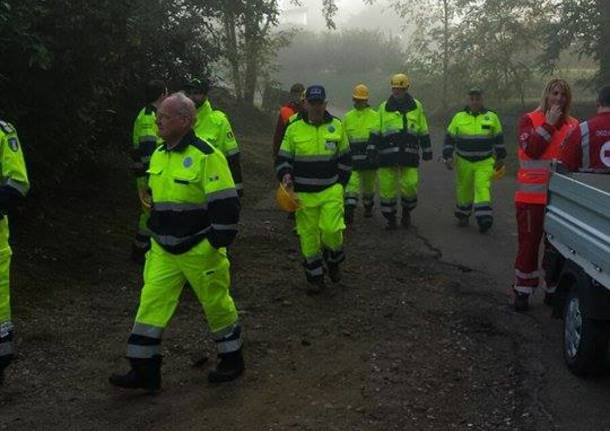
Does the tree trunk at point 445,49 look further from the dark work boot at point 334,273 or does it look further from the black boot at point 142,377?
the black boot at point 142,377

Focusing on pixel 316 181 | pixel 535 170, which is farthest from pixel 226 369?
pixel 535 170

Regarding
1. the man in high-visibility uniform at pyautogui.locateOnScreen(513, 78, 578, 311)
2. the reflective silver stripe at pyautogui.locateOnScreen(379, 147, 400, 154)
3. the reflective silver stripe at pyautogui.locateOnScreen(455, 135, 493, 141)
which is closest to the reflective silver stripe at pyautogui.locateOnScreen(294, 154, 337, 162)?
the man in high-visibility uniform at pyautogui.locateOnScreen(513, 78, 578, 311)

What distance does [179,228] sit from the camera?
213 inches

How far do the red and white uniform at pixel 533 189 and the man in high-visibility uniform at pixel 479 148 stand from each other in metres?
3.59

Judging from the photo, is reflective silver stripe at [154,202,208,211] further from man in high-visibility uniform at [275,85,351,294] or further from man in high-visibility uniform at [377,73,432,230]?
man in high-visibility uniform at [377,73,432,230]

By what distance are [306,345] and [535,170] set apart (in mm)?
2571

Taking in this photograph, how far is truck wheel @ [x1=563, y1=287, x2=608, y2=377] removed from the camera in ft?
18.3

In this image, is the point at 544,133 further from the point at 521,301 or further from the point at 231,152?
the point at 231,152

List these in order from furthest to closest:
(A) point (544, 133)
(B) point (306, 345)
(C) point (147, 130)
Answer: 1. (C) point (147, 130)
2. (A) point (544, 133)
3. (B) point (306, 345)

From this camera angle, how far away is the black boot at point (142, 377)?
17.8 ft

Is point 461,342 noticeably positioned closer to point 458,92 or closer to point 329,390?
point 329,390

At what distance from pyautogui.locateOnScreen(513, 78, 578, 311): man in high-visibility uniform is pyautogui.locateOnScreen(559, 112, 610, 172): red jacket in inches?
22.7

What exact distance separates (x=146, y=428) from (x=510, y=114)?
22.8m

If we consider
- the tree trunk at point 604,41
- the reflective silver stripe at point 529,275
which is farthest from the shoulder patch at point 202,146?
the tree trunk at point 604,41
